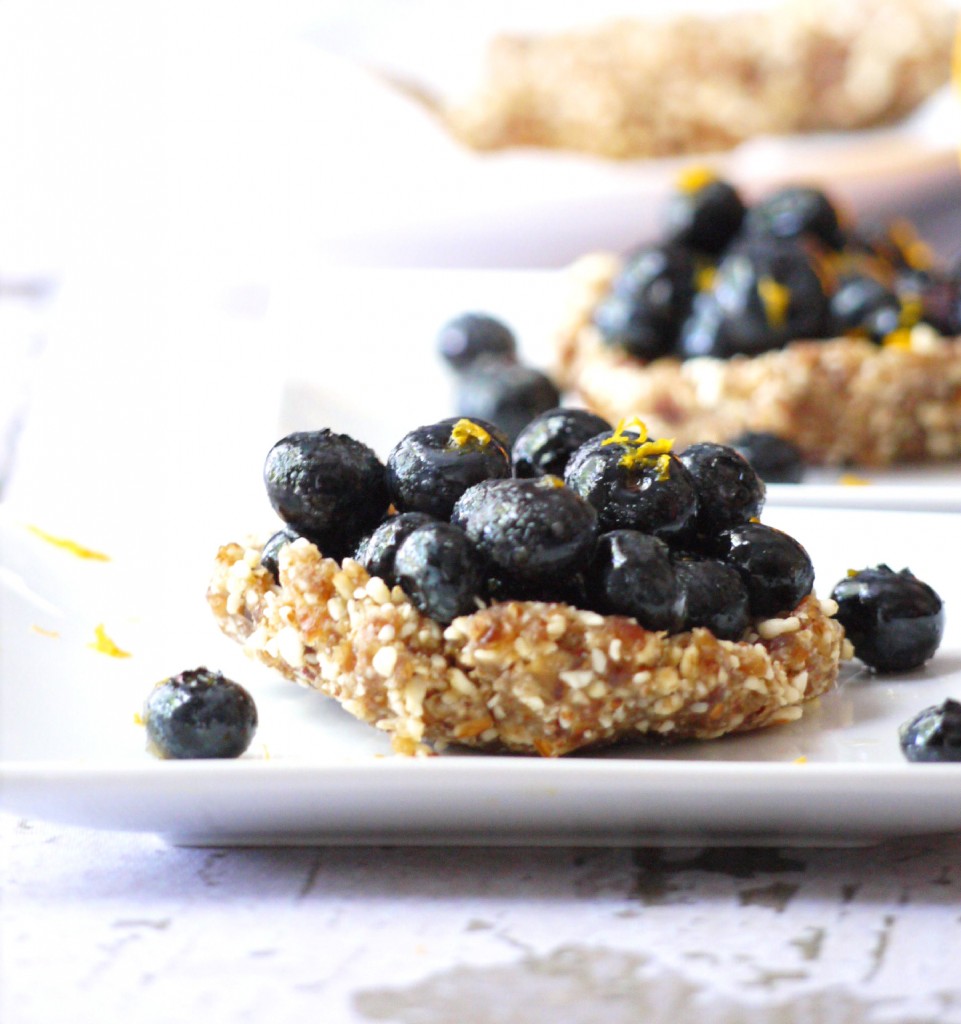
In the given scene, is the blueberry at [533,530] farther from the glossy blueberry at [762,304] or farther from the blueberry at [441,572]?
the glossy blueberry at [762,304]

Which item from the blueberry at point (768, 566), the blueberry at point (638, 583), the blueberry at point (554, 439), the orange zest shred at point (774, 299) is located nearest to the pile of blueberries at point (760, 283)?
the orange zest shred at point (774, 299)

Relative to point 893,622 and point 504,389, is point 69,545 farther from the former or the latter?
point 504,389

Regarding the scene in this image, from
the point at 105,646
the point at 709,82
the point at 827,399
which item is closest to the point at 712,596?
the point at 105,646

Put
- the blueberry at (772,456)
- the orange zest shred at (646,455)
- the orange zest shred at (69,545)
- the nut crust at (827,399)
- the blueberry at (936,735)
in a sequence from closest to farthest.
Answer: the blueberry at (936,735) → the orange zest shred at (646,455) → the orange zest shred at (69,545) → the blueberry at (772,456) → the nut crust at (827,399)

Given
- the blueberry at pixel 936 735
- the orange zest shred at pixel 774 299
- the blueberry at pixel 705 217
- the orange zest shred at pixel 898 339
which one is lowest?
the blueberry at pixel 936 735

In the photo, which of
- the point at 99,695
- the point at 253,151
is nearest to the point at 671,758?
the point at 99,695

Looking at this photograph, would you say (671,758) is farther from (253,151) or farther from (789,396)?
(253,151)
